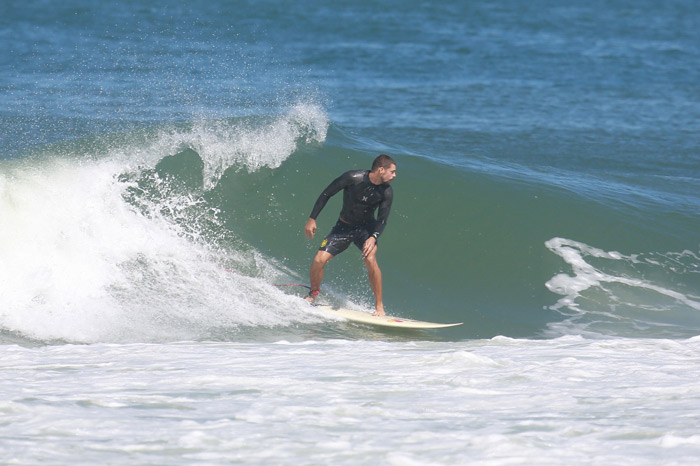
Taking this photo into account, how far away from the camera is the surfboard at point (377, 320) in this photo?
7199mm

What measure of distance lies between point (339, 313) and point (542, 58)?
75.2 ft

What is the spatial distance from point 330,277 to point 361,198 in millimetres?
1384

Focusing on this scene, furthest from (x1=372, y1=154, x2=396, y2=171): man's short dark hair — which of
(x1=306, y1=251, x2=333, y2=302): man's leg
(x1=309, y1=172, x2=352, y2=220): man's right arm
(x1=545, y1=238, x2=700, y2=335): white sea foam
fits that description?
(x1=545, y1=238, x2=700, y2=335): white sea foam

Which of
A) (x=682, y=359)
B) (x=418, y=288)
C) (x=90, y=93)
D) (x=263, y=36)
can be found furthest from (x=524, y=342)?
(x=263, y=36)

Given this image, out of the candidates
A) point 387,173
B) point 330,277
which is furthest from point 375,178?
point 330,277

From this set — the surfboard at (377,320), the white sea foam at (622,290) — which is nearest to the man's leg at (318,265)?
the surfboard at (377,320)

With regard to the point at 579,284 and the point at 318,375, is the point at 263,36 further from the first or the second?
the point at 318,375

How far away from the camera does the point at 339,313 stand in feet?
24.4

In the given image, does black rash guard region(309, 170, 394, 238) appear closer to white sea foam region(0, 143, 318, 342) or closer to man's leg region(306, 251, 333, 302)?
man's leg region(306, 251, 333, 302)

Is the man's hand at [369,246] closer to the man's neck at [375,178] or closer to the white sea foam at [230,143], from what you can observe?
the man's neck at [375,178]

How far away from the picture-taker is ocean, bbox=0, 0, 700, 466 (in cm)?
429

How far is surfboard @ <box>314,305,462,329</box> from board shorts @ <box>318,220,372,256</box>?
0.54 metres

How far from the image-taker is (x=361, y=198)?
297 inches

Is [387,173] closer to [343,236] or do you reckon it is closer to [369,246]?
[369,246]
